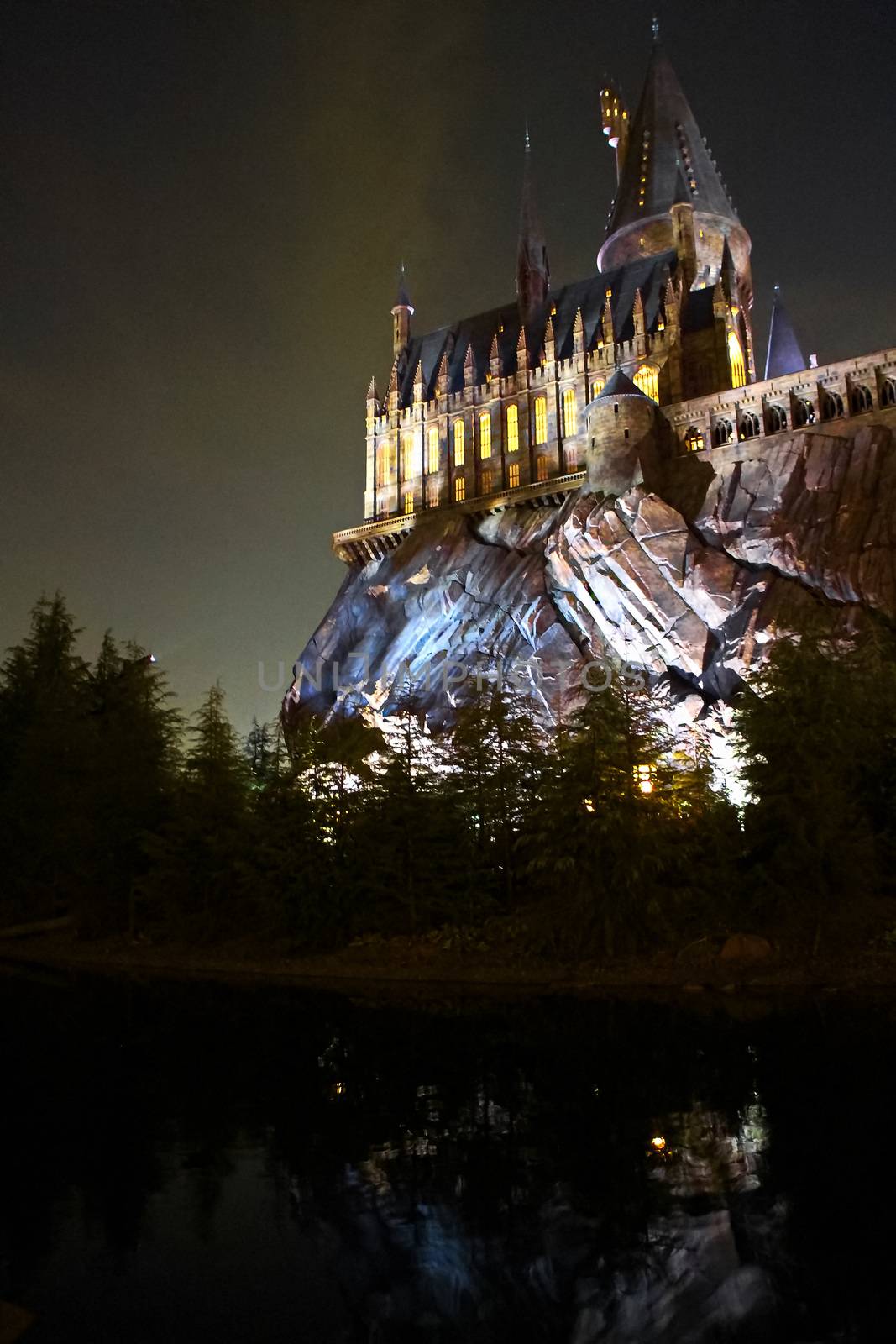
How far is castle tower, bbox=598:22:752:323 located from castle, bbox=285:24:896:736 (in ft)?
0.75

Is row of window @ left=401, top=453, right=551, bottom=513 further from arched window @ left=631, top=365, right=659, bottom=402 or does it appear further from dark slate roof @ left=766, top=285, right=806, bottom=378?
dark slate roof @ left=766, top=285, right=806, bottom=378

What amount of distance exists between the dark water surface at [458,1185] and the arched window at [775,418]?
37.3 m

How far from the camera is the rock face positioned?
42500 mm

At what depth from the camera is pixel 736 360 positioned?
58281 mm

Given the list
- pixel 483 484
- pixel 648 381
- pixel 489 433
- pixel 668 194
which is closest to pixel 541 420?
pixel 489 433

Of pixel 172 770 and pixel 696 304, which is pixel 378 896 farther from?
pixel 696 304

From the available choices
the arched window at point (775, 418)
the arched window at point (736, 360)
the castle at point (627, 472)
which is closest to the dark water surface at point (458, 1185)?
the castle at point (627, 472)

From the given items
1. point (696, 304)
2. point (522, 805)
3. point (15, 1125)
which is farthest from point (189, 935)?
point (696, 304)

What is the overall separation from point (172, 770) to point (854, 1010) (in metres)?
26.5

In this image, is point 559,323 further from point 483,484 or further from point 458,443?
point 483,484

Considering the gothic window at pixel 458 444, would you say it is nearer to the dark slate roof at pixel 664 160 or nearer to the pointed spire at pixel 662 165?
the pointed spire at pixel 662 165

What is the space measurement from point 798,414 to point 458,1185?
4511cm

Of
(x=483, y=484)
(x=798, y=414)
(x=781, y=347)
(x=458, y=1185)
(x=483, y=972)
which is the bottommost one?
(x=458, y=1185)

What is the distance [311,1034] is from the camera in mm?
17234
